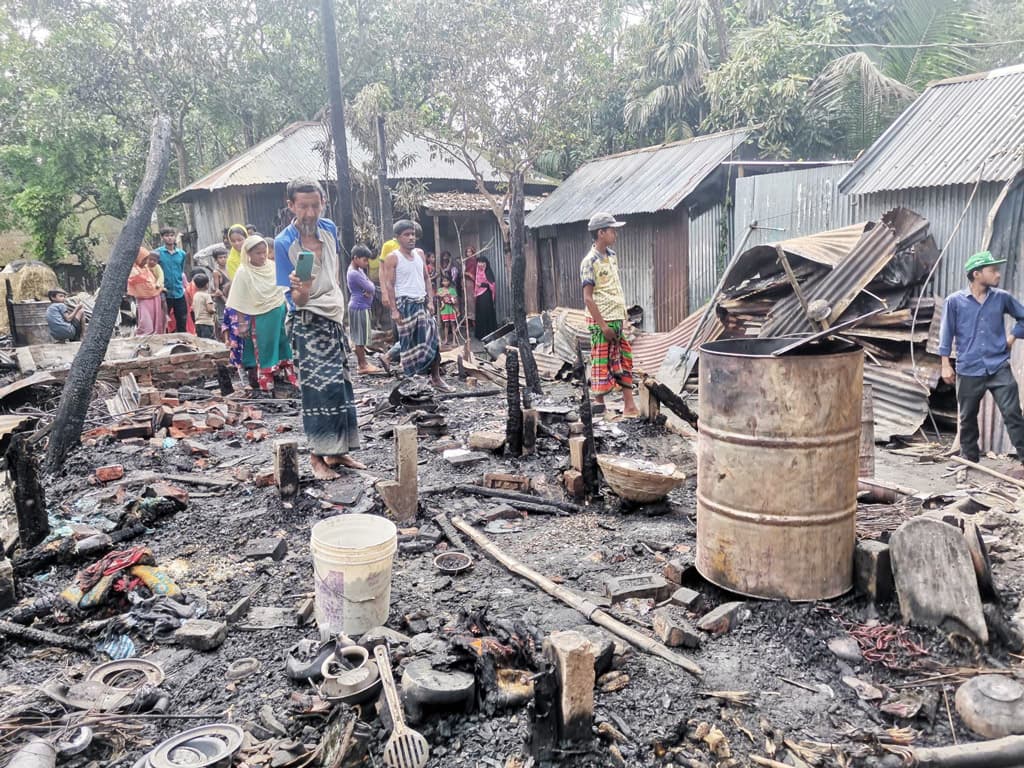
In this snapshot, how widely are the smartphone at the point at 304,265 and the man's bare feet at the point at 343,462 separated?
57.3 inches

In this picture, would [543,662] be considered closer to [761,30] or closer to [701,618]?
[701,618]

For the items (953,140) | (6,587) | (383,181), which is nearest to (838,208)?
(953,140)

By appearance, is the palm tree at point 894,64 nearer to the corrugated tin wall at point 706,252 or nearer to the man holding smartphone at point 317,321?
the corrugated tin wall at point 706,252

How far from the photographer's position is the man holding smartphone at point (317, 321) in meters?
4.89

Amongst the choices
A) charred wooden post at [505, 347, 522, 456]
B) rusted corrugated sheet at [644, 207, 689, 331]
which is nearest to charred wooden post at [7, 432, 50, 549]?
charred wooden post at [505, 347, 522, 456]

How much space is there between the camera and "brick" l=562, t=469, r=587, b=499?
16.4ft

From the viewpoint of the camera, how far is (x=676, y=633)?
3.07 m

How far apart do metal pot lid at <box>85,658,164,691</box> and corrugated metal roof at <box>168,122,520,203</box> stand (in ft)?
44.7

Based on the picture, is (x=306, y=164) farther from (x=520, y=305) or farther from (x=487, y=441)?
(x=487, y=441)

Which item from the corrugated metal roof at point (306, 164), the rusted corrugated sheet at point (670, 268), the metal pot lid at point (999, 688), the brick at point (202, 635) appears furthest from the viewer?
the corrugated metal roof at point (306, 164)

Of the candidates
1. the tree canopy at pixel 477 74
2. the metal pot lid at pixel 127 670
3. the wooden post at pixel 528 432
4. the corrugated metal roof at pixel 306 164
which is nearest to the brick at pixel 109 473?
the metal pot lid at pixel 127 670

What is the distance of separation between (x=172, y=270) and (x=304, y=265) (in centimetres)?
711

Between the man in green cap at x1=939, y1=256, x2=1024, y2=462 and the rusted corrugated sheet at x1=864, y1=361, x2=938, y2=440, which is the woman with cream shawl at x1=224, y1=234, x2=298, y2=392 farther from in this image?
the man in green cap at x1=939, y1=256, x2=1024, y2=462

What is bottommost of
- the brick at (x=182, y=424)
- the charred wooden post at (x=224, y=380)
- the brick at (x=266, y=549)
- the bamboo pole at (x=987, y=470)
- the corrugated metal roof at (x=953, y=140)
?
the bamboo pole at (x=987, y=470)
